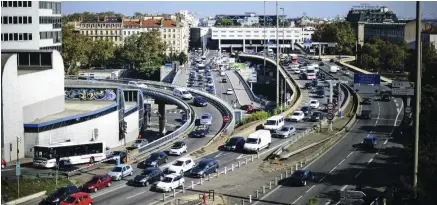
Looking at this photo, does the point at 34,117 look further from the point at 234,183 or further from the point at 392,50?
the point at 392,50

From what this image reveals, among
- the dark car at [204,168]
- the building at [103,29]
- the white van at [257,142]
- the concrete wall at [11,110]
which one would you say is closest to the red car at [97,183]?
the dark car at [204,168]

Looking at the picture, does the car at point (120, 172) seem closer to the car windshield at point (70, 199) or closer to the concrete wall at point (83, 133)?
the car windshield at point (70, 199)

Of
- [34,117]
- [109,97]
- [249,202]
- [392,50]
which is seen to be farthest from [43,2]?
[392,50]

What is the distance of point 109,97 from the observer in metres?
40.2

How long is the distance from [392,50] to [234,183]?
65.7 metres

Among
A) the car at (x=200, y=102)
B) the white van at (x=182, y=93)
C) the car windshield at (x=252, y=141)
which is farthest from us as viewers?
the white van at (x=182, y=93)

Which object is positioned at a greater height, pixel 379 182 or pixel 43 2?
pixel 43 2

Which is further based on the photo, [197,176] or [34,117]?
[34,117]

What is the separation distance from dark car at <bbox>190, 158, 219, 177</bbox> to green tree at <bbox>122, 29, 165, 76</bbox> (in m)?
65.8

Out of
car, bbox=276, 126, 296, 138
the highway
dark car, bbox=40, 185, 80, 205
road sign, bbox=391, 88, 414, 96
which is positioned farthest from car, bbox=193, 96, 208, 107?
dark car, bbox=40, 185, 80, 205

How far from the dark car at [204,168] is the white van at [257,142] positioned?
174 inches

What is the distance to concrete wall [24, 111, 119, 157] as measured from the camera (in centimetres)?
3108

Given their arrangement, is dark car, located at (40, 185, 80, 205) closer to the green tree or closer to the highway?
the highway

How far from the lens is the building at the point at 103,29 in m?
117
